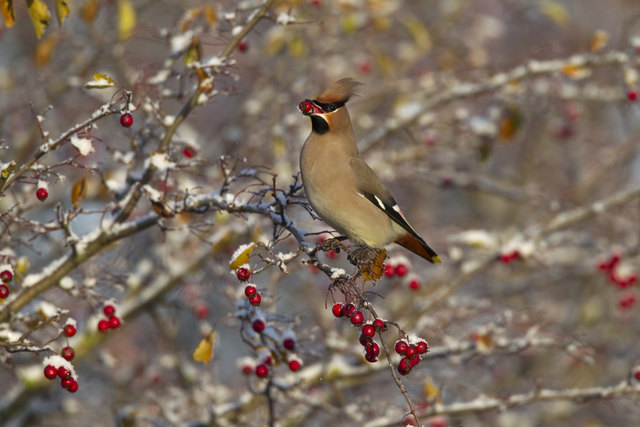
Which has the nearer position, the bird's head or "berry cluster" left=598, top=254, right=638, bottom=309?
the bird's head

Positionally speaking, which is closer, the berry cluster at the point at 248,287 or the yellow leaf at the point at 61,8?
the berry cluster at the point at 248,287

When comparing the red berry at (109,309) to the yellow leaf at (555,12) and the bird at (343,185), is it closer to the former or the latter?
the bird at (343,185)

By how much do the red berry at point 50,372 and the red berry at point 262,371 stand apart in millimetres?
1020

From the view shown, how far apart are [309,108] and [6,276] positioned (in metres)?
1.51

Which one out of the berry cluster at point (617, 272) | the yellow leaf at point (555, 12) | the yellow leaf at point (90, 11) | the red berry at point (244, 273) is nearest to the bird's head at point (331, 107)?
the red berry at point (244, 273)

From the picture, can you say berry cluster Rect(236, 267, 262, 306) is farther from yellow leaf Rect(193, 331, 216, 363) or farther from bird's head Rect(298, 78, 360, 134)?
bird's head Rect(298, 78, 360, 134)

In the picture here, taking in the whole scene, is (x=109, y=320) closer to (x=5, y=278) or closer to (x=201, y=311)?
(x=5, y=278)

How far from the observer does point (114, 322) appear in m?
3.55

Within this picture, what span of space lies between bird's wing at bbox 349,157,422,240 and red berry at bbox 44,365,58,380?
1564 millimetres

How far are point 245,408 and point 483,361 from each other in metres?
1.75

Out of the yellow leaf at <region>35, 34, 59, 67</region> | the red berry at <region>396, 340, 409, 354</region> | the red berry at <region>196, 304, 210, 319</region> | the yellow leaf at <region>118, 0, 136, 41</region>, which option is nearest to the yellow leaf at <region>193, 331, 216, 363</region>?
the red berry at <region>396, 340, 409, 354</region>

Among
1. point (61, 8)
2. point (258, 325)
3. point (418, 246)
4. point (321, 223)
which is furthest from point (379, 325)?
point (321, 223)

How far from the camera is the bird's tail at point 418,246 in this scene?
352 centimetres

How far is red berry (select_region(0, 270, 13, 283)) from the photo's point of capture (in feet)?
9.20
